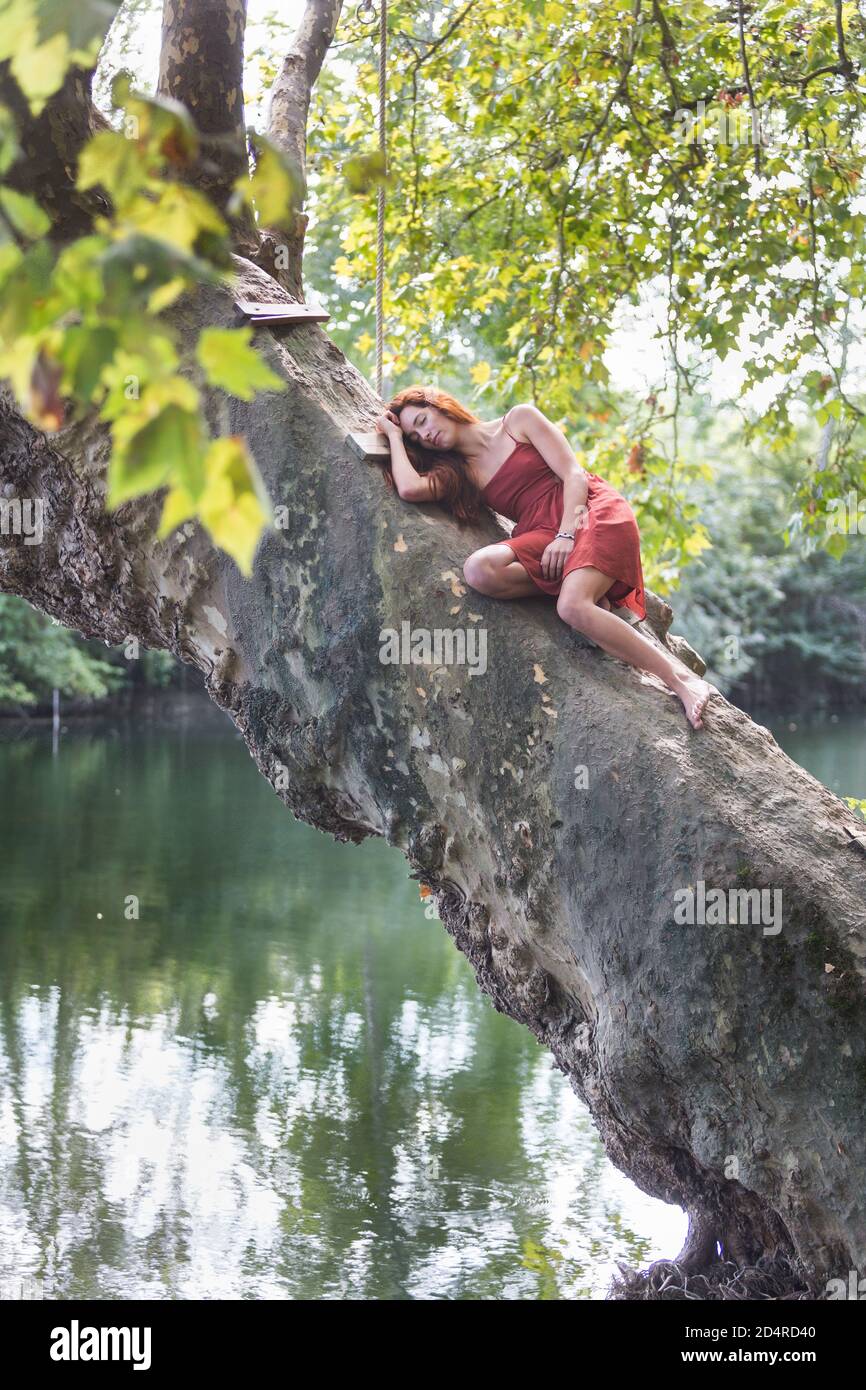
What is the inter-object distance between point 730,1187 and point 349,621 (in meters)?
1.93

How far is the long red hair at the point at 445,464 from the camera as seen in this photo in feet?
13.8

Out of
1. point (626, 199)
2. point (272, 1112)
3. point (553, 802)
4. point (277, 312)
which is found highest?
point (626, 199)

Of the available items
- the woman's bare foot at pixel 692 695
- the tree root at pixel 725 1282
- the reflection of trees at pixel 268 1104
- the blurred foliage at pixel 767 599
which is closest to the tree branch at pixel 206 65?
the woman's bare foot at pixel 692 695

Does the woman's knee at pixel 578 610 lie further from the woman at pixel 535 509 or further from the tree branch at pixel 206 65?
the tree branch at pixel 206 65

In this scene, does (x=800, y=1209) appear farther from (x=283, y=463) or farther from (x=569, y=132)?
(x=569, y=132)

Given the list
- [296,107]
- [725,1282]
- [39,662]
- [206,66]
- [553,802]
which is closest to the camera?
[553,802]

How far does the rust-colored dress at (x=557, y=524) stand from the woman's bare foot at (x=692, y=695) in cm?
41

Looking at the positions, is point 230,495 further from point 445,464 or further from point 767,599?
point 767,599

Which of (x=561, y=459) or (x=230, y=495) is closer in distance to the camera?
(x=230, y=495)

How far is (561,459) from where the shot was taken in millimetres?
4430

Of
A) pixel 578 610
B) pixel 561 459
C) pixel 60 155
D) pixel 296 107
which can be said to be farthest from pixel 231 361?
pixel 296 107

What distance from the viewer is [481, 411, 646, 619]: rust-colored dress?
13.4 ft

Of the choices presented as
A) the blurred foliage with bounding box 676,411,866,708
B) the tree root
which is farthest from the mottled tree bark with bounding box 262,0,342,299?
the blurred foliage with bounding box 676,411,866,708

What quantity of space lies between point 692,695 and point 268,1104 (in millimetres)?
4688
